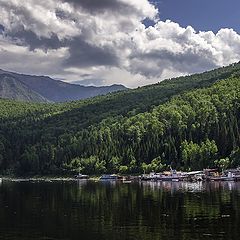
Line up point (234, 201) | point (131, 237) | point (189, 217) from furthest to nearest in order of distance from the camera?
Answer: 1. point (234, 201)
2. point (189, 217)
3. point (131, 237)

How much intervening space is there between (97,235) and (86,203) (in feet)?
149

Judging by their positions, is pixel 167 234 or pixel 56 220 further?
pixel 56 220

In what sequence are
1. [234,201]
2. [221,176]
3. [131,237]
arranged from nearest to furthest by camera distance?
1. [131,237]
2. [234,201]
3. [221,176]

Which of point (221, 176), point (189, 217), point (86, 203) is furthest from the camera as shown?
point (221, 176)

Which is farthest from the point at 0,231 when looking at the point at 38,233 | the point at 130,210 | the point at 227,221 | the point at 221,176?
the point at 221,176

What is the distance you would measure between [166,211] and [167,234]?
78.8ft

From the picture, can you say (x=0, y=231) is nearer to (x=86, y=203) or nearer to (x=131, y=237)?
(x=131, y=237)

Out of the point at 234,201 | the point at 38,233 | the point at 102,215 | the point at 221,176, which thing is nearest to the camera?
the point at 38,233

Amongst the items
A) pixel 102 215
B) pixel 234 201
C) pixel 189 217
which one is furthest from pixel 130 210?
pixel 234 201

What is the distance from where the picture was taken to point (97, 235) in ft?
215

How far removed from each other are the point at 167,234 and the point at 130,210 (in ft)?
94.1

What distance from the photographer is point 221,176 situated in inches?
7613

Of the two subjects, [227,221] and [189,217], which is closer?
[227,221]

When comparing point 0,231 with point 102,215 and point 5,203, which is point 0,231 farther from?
point 5,203
